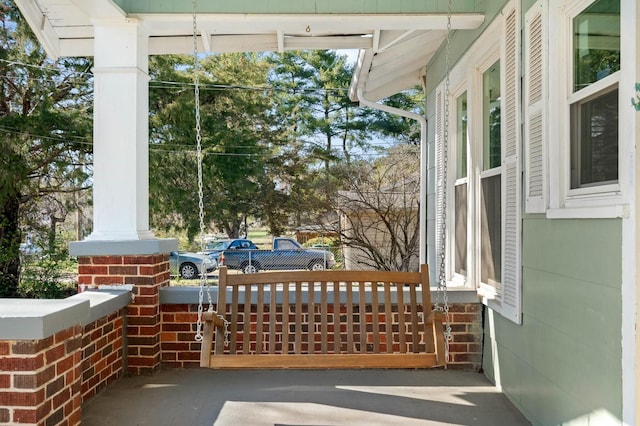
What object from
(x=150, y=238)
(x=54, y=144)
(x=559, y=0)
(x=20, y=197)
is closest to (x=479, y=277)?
(x=559, y=0)

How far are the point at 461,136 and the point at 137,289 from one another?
2.79 meters

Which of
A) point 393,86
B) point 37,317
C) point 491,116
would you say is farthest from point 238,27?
point 393,86

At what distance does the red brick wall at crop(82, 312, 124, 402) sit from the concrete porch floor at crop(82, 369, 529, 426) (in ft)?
0.24

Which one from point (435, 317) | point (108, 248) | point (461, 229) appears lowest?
point (435, 317)

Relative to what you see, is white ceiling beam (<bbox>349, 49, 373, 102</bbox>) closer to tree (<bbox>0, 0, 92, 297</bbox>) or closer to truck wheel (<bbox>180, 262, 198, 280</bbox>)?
tree (<bbox>0, 0, 92, 297</bbox>)

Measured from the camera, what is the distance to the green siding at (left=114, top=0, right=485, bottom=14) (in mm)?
3555

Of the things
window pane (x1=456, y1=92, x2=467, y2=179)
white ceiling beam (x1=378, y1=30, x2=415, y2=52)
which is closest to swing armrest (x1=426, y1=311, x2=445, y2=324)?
window pane (x1=456, y1=92, x2=467, y2=179)

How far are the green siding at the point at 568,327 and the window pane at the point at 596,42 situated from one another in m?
0.61

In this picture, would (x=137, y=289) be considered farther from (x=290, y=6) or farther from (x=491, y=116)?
(x=491, y=116)

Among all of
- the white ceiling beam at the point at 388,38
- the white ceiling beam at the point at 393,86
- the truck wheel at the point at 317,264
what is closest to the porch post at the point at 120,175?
the white ceiling beam at the point at 388,38

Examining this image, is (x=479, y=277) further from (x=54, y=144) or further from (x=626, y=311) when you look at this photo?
(x=54, y=144)

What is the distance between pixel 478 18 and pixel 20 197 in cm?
945

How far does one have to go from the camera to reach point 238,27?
12.1ft

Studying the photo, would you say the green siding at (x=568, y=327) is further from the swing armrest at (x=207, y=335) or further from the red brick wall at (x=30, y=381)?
the red brick wall at (x=30, y=381)
